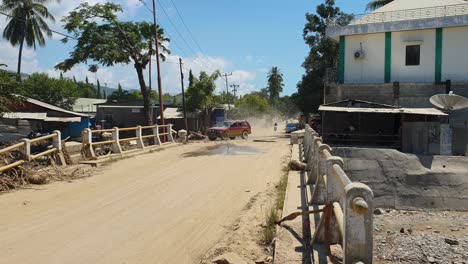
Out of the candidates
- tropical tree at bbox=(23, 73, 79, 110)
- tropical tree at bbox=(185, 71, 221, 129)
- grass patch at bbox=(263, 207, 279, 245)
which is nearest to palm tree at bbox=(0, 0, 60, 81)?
tropical tree at bbox=(23, 73, 79, 110)

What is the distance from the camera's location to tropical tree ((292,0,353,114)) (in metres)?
40.5

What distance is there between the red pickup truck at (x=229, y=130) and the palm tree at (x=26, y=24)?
26.4 metres

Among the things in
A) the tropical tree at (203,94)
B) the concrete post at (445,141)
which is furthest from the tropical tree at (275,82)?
the concrete post at (445,141)

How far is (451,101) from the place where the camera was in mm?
19641

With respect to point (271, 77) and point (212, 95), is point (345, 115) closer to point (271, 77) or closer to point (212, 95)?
point (212, 95)

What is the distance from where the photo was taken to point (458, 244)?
6520mm

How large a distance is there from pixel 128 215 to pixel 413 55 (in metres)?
23.1

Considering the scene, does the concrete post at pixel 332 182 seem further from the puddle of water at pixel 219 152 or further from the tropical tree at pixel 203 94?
the tropical tree at pixel 203 94

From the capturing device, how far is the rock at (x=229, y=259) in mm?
5470

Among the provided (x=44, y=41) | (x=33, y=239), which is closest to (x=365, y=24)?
(x=33, y=239)

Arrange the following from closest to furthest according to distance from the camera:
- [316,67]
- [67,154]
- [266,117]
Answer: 1. [67,154]
2. [316,67]
3. [266,117]

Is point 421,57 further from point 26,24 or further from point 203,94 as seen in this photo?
point 26,24

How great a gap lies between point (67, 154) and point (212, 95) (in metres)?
31.7

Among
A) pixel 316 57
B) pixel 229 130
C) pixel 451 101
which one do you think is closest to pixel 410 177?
pixel 451 101
